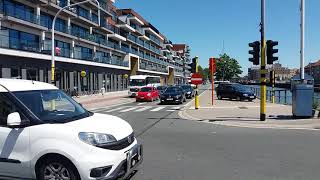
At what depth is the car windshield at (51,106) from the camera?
646 centimetres

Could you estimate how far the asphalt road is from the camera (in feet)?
25.4

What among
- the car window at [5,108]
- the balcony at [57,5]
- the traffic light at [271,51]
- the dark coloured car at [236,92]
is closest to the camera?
the car window at [5,108]

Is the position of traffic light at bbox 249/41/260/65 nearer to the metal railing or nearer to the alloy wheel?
the alloy wheel

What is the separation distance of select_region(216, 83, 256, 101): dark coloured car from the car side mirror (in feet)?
108

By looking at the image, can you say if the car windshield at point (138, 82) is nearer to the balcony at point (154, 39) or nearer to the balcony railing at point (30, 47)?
the balcony railing at point (30, 47)

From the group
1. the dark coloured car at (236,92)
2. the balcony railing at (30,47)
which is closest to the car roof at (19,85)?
the balcony railing at (30,47)

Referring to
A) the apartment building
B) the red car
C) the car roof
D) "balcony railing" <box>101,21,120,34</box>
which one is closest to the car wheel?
the car roof

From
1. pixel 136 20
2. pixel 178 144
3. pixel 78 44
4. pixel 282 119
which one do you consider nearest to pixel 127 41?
pixel 136 20

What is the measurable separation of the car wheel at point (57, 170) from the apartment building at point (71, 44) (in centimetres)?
3220

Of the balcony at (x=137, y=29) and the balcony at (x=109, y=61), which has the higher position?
the balcony at (x=137, y=29)

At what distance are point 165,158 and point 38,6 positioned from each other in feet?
131

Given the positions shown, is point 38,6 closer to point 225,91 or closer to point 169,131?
point 225,91

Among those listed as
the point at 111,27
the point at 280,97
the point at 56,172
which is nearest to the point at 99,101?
the point at 280,97

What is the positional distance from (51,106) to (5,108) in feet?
3.15
